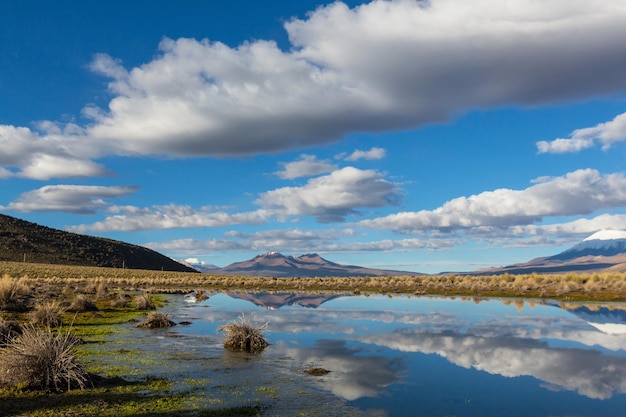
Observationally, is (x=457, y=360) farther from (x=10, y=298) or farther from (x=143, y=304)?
(x=10, y=298)

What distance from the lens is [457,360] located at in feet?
57.2

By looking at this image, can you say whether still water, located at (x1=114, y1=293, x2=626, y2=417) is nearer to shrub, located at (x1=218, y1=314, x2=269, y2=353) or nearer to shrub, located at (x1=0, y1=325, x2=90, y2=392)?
shrub, located at (x1=218, y1=314, x2=269, y2=353)

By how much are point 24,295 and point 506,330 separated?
30.0 m

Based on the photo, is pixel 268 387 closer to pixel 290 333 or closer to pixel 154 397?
pixel 154 397

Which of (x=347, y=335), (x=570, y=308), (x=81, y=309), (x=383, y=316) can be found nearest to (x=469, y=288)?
(x=570, y=308)

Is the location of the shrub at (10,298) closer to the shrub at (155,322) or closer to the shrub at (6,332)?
the shrub at (155,322)

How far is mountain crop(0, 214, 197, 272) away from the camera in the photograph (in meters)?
123

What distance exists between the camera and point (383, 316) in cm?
3167

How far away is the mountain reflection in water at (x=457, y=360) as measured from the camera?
1230 cm

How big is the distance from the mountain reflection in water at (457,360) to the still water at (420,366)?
4 centimetres

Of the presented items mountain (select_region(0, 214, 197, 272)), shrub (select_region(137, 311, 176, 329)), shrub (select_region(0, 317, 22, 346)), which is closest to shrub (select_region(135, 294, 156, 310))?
shrub (select_region(137, 311, 176, 329))

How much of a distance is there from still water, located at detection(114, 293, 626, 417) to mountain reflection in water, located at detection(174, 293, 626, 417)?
36 millimetres

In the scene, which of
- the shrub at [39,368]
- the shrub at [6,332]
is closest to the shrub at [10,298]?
the shrub at [6,332]

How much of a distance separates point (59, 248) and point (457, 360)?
142 meters
